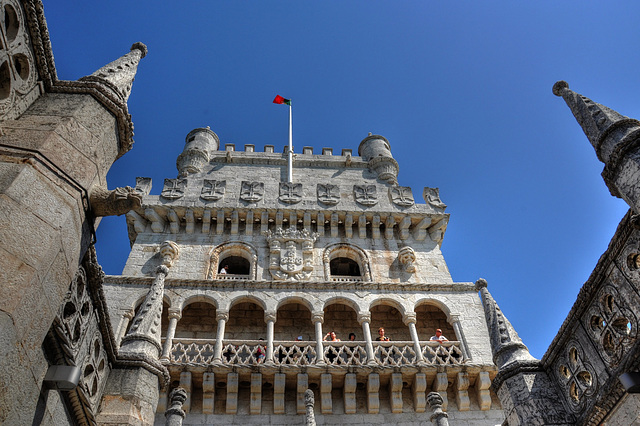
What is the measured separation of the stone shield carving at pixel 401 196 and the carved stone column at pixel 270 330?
857 centimetres

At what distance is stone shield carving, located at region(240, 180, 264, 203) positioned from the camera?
21.7 meters

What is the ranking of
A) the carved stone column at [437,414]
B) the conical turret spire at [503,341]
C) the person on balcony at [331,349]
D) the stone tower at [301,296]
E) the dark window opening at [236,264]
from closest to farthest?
1. the conical turret spire at [503,341]
2. the carved stone column at [437,414]
3. the stone tower at [301,296]
4. the person on balcony at [331,349]
5. the dark window opening at [236,264]

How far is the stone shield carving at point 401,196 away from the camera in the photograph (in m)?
22.2

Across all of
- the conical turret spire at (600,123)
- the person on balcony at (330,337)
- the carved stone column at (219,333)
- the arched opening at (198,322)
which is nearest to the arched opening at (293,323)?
the person on balcony at (330,337)

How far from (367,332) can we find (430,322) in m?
3.29

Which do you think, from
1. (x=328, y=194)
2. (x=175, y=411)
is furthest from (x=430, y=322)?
(x=175, y=411)

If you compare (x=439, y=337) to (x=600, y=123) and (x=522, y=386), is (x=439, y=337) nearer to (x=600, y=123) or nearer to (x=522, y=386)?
(x=522, y=386)

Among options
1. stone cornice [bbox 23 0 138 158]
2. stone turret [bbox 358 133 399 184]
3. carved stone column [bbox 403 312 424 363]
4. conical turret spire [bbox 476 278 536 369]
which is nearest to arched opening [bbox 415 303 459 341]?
carved stone column [bbox 403 312 424 363]

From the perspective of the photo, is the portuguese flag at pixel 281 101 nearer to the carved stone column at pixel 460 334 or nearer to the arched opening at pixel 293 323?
the arched opening at pixel 293 323

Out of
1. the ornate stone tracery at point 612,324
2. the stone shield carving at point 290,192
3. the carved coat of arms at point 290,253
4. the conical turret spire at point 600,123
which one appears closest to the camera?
the ornate stone tracery at point 612,324

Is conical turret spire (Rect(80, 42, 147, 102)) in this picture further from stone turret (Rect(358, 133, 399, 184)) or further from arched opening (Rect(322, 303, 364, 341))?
stone turret (Rect(358, 133, 399, 184))

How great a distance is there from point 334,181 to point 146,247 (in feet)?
31.4

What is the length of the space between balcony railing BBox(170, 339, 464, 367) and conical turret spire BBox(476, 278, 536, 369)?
670cm

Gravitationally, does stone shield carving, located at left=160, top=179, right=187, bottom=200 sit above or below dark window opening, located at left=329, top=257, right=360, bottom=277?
above
